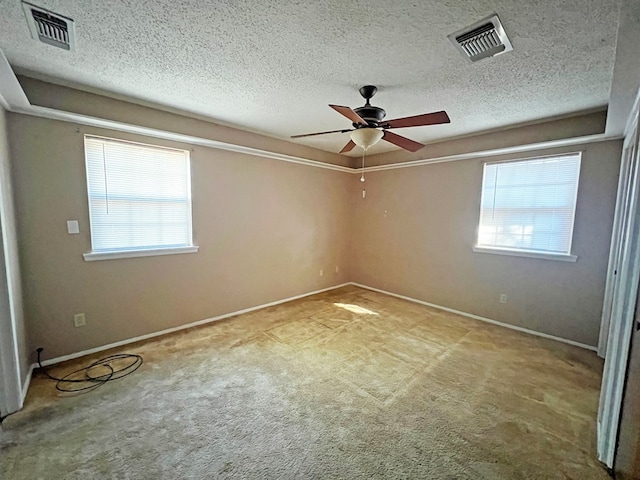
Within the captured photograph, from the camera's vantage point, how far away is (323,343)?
3.06 meters

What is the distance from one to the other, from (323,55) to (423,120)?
33.7 inches

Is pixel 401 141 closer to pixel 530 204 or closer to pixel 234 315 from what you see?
pixel 530 204

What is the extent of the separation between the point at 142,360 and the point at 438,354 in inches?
118

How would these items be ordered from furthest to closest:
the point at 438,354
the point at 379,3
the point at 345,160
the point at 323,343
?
1. the point at 345,160
2. the point at 323,343
3. the point at 438,354
4. the point at 379,3

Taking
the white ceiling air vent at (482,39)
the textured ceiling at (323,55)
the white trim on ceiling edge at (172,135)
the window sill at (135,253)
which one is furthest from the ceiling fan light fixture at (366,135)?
the window sill at (135,253)

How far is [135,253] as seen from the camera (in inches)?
116

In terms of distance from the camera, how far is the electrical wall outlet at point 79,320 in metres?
2.68

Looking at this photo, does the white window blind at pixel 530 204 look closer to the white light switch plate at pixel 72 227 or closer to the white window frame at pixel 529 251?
the white window frame at pixel 529 251

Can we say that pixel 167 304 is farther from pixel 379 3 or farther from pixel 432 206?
pixel 432 206

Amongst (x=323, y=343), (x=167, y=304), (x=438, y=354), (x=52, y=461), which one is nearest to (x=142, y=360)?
(x=167, y=304)

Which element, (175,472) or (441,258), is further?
(441,258)

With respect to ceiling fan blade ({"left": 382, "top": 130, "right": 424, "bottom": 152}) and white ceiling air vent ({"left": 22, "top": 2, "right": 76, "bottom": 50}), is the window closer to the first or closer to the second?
white ceiling air vent ({"left": 22, "top": 2, "right": 76, "bottom": 50})

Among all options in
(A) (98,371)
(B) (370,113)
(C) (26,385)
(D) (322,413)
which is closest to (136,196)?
(A) (98,371)

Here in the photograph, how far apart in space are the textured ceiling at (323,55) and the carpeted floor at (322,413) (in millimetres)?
2527
